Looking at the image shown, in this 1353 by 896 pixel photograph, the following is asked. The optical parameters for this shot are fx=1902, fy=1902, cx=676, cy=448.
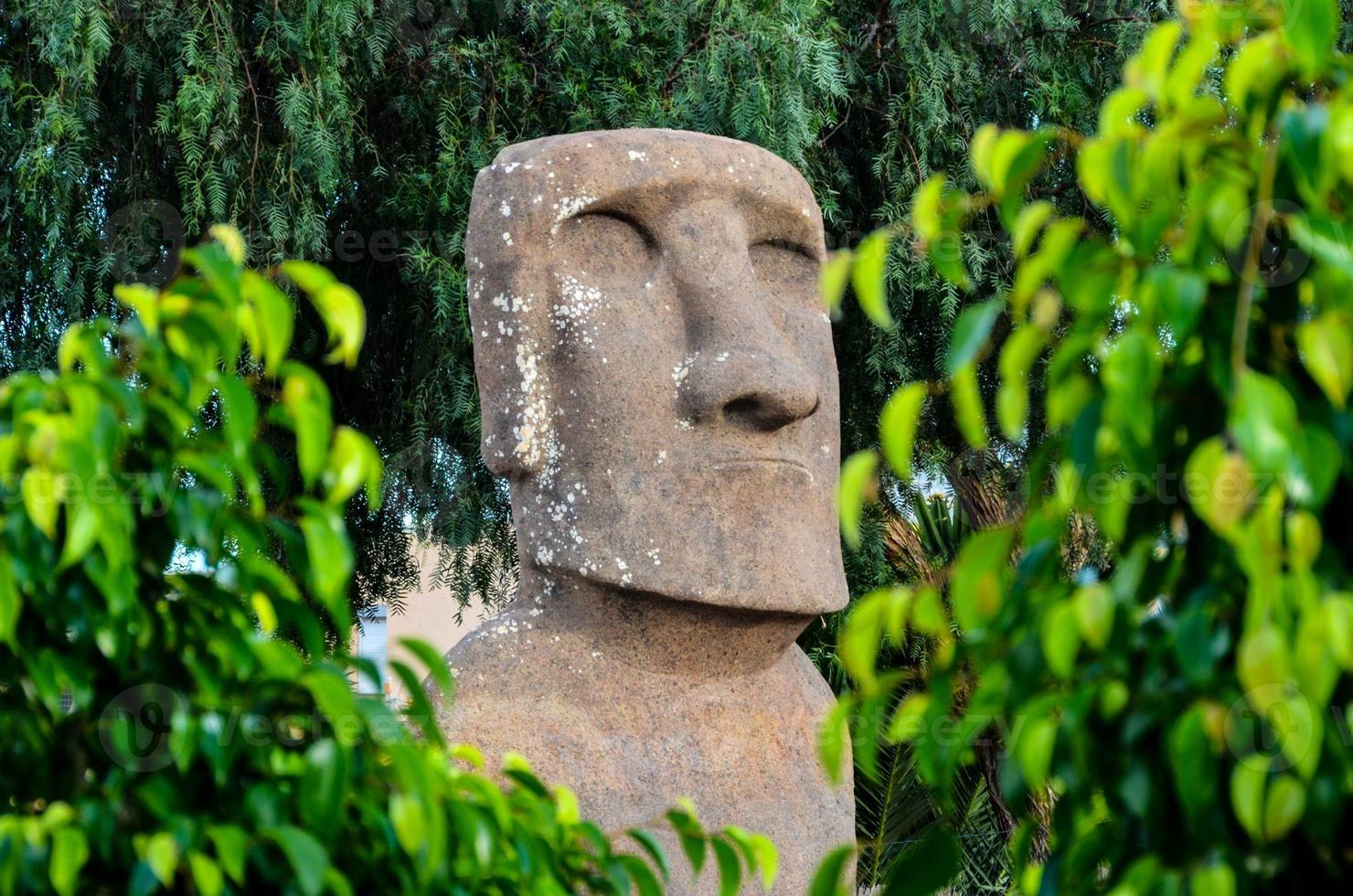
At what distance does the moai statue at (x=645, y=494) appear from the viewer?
129 inches

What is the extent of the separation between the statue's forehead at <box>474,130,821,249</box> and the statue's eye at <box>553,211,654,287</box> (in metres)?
0.04

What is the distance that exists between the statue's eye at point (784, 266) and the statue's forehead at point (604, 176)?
131mm

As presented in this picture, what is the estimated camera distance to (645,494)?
330cm

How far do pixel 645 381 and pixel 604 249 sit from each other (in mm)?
279

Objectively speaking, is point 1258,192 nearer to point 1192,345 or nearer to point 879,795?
point 1192,345

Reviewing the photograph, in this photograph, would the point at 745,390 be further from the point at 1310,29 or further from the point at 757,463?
the point at 1310,29

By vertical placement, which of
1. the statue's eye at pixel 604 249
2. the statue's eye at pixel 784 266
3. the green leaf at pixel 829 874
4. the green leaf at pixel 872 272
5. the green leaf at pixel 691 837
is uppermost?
the green leaf at pixel 872 272

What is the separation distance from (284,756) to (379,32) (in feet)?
14.9

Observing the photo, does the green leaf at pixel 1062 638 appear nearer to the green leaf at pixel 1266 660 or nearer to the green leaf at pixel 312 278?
the green leaf at pixel 1266 660

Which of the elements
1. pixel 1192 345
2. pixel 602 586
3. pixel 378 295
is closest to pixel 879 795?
pixel 378 295

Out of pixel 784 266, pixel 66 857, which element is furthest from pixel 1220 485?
pixel 784 266

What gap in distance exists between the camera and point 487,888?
5.72 ft

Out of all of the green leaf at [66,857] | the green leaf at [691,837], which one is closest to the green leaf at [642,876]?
the green leaf at [691,837]

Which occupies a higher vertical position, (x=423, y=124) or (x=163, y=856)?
(x=163, y=856)
